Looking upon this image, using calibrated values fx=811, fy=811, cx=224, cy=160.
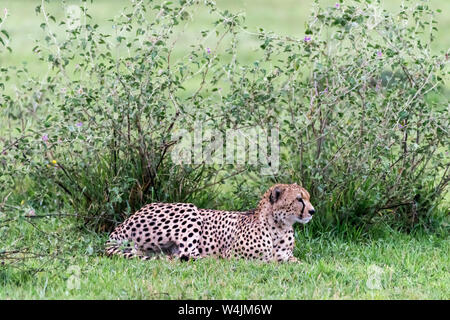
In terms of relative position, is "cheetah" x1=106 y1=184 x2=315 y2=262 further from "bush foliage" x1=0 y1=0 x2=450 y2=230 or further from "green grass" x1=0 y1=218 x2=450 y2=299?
"bush foliage" x1=0 y1=0 x2=450 y2=230

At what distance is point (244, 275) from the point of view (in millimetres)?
5434

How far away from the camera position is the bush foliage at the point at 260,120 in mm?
6289

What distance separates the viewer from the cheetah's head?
236 inches

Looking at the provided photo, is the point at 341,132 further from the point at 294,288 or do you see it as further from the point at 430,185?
the point at 294,288

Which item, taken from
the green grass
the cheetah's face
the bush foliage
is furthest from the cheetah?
the bush foliage

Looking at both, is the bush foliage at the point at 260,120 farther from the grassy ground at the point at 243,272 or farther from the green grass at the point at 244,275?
the green grass at the point at 244,275

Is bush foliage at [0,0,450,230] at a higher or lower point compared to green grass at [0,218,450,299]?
higher

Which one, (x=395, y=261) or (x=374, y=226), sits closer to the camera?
(x=395, y=261)

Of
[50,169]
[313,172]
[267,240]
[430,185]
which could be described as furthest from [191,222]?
[430,185]

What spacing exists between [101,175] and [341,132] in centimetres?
202

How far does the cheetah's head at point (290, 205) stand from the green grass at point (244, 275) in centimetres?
32

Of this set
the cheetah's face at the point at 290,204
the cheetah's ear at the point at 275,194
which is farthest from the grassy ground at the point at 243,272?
the cheetah's ear at the point at 275,194

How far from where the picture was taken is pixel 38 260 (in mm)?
5801

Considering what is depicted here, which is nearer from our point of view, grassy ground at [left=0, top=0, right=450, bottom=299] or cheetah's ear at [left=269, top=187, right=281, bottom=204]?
grassy ground at [left=0, top=0, right=450, bottom=299]
